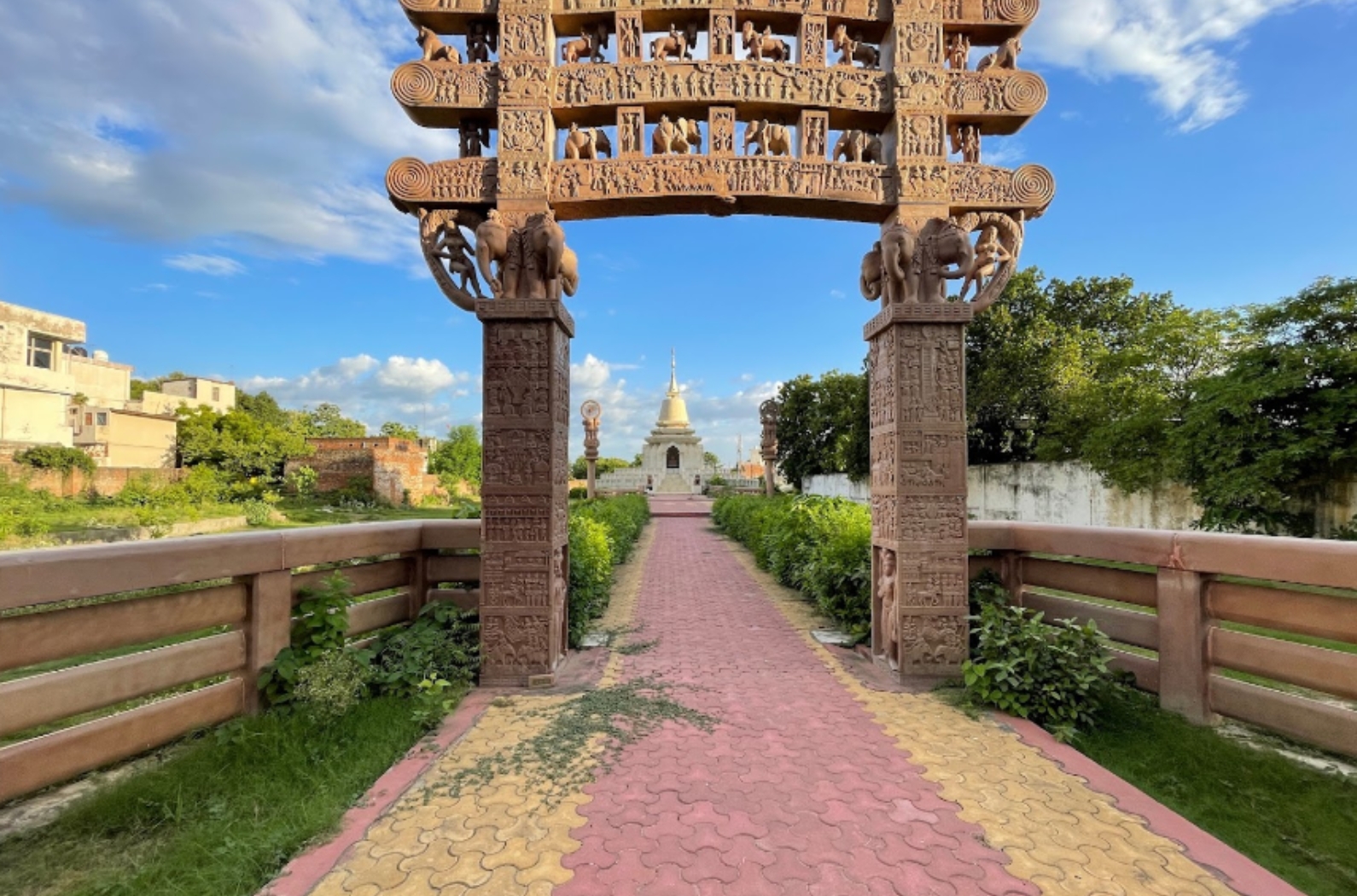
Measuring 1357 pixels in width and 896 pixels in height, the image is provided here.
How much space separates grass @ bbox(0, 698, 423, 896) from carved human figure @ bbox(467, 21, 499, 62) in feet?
15.9

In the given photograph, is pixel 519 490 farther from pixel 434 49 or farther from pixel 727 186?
pixel 434 49

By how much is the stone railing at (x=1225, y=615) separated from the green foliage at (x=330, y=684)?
4.79 m

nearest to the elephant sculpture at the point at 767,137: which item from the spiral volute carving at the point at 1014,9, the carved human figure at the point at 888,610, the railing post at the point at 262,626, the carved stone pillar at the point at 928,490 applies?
the carved stone pillar at the point at 928,490

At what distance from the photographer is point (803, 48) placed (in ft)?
15.1

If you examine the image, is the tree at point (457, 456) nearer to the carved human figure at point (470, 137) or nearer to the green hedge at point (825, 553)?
the green hedge at point (825, 553)

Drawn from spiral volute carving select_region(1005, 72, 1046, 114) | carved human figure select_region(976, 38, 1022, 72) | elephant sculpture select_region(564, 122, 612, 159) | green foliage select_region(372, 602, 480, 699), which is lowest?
green foliage select_region(372, 602, 480, 699)

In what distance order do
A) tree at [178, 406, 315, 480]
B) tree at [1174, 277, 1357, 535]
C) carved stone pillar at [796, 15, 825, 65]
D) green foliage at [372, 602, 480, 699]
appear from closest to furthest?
green foliage at [372, 602, 480, 699], carved stone pillar at [796, 15, 825, 65], tree at [1174, 277, 1357, 535], tree at [178, 406, 315, 480]

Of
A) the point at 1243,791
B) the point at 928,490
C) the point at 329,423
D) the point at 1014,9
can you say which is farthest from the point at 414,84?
the point at 329,423

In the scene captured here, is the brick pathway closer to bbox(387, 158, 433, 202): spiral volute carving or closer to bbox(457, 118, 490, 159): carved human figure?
bbox(387, 158, 433, 202): spiral volute carving

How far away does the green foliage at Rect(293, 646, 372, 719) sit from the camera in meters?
3.46

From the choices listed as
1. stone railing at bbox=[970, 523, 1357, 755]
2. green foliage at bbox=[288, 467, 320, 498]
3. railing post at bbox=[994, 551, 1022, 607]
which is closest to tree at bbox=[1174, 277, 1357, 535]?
stone railing at bbox=[970, 523, 1357, 755]

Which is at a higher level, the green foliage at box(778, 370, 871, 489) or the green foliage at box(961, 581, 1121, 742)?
the green foliage at box(778, 370, 871, 489)

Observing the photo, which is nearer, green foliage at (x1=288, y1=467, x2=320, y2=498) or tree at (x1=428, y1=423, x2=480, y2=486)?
green foliage at (x1=288, y1=467, x2=320, y2=498)

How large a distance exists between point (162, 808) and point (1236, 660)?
17.9ft
